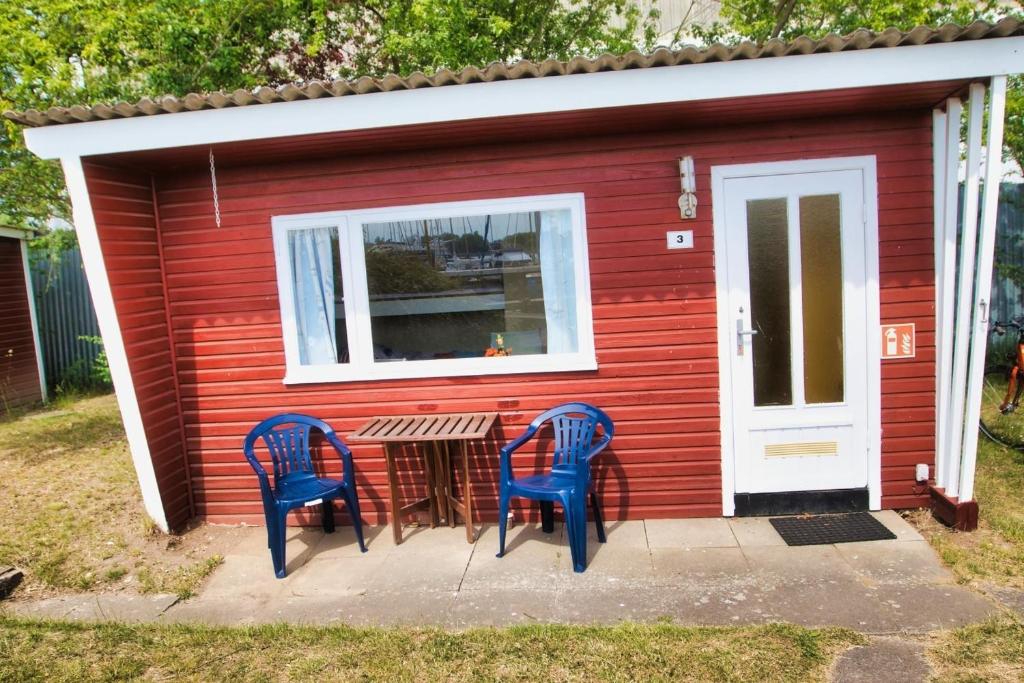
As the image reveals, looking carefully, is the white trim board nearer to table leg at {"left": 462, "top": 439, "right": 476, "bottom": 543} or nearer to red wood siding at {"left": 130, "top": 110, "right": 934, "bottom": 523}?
red wood siding at {"left": 130, "top": 110, "right": 934, "bottom": 523}

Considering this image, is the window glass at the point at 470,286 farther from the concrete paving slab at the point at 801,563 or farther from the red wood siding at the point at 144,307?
the concrete paving slab at the point at 801,563

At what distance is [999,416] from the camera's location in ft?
22.2

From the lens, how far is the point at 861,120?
4.48 metres

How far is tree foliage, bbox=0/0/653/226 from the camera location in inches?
292

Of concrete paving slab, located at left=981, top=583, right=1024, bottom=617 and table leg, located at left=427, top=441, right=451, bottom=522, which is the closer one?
concrete paving slab, located at left=981, top=583, right=1024, bottom=617

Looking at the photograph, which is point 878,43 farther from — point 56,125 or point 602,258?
point 56,125

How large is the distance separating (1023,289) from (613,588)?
7847mm

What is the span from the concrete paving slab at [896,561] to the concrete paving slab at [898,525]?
0.22 feet

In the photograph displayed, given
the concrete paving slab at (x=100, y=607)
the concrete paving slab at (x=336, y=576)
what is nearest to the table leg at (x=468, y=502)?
the concrete paving slab at (x=336, y=576)

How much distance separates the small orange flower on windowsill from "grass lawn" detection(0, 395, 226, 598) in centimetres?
221

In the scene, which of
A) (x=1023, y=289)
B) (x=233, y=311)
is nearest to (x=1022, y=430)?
(x=1023, y=289)

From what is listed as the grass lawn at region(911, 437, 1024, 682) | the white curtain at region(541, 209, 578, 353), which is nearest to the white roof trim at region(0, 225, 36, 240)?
the white curtain at region(541, 209, 578, 353)

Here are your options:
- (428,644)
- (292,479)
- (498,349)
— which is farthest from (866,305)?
(292,479)

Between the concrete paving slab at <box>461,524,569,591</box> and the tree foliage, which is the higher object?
the tree foliage
